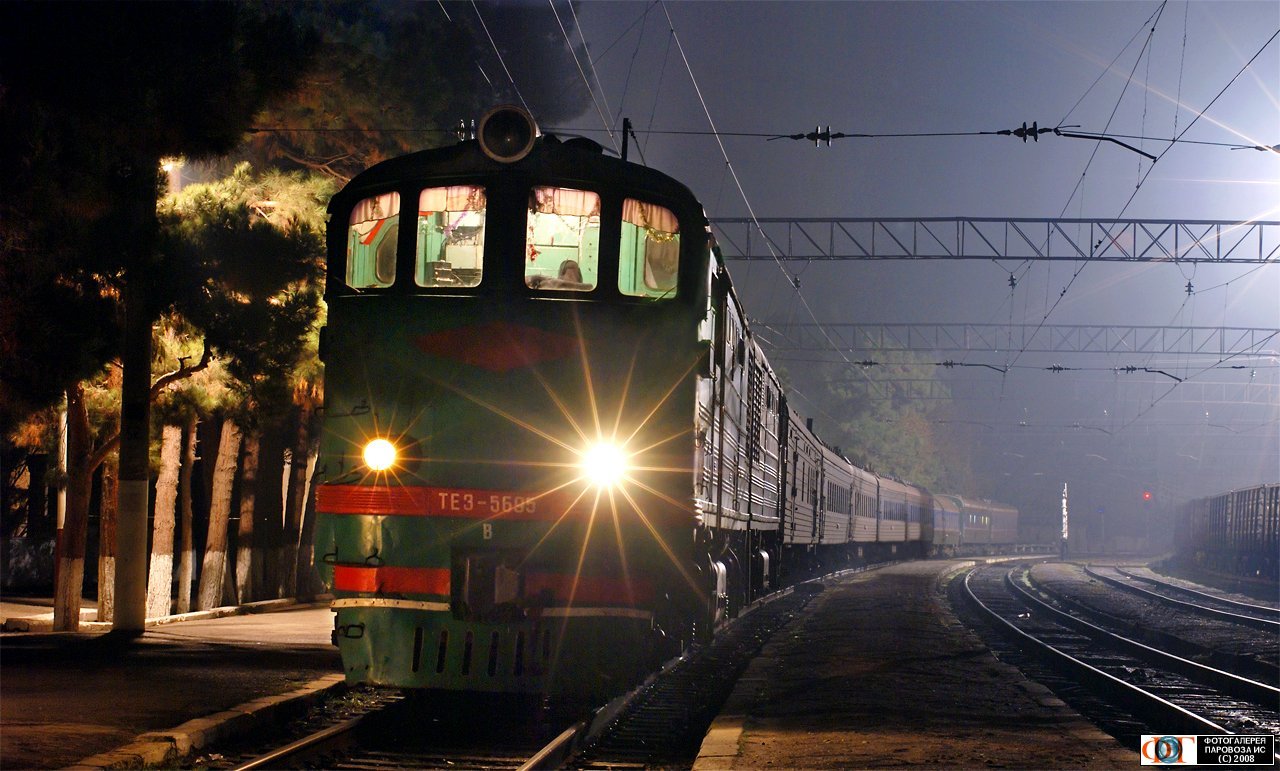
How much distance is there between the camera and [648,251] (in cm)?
973

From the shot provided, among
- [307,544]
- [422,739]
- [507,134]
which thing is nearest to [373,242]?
[507,134]

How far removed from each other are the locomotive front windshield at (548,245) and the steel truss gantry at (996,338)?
2343 cm

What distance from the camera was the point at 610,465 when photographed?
944 cm

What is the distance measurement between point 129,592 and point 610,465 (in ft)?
25.7

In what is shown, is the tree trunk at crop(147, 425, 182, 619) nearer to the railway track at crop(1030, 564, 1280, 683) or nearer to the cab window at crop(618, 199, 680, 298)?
the cab window at crop(618, 199, 680, 298)

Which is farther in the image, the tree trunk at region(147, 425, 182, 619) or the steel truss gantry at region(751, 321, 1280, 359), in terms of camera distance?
the steel truss gantry at region(751, 321, 1280, 359)

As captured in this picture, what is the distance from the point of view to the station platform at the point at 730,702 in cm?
845

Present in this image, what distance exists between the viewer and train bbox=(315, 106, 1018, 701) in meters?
9.13

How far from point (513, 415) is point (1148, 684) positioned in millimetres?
10327

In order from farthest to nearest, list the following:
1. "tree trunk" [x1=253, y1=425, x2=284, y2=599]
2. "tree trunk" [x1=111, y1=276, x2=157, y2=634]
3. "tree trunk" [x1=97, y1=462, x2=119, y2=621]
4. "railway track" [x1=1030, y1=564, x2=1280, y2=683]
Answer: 1. "tree trunk" [x1=253, y1=425, x2=284, y2=599]
2. "railway track" [x1=1030, y1=564, x2=1280, y2=683]
3. "tree trunk" [x1=97, y1=462, x2=119, y2=621]
4. "tree trunk" [x1=111, y1=276, x2=157, y2=634]

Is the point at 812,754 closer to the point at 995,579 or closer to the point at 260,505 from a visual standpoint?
the point at 260,505

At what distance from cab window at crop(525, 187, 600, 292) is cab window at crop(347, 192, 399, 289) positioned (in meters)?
1.03

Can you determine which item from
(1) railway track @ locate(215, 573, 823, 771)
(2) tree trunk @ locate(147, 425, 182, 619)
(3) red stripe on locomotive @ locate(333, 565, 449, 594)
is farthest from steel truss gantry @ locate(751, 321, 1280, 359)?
(3) red stripe on locomotive @ locate(333, 565, 449, 594)
